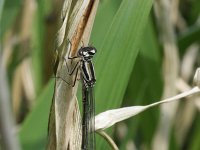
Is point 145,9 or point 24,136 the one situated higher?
point 145,9

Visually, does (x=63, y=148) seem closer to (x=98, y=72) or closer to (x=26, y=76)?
(x=98, y=72)

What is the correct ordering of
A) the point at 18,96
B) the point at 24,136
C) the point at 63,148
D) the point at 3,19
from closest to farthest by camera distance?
the point at 63,148
the point at 24,136
the point at 3,19
the point at 18,96

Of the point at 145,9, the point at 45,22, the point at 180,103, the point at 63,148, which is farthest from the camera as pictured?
the point at 180,103

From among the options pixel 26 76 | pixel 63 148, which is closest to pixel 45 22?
pixel 26 76

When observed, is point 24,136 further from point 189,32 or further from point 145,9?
point 189,32

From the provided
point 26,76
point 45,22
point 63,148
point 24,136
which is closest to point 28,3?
point 45,22

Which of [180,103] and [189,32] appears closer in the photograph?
[189,32]

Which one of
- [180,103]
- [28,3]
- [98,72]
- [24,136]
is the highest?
[28,3]
